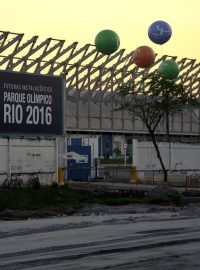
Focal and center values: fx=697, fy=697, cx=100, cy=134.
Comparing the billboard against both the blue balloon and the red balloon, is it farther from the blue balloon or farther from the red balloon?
the blue balloon

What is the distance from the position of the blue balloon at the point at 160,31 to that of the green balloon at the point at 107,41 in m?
1.80

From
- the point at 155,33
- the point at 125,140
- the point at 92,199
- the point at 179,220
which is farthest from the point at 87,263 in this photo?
the point at 125,140

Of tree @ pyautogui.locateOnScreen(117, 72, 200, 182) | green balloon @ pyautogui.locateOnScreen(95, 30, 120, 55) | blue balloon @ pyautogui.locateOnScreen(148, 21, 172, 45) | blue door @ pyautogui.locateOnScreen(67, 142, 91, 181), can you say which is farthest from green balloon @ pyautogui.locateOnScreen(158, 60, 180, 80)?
tree @ pyautogui.locateOnScreen(117, 72, 200, 182)

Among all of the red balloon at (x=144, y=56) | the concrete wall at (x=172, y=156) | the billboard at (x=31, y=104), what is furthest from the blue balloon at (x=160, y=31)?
the concrete wall at (x=172, y=156)

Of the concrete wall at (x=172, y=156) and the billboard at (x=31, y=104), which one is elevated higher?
the billboard at (x=31, y=104)

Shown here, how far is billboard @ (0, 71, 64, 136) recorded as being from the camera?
1406 inches

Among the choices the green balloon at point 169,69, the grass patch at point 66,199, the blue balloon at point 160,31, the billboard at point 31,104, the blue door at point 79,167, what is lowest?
the grass patch at point 66,199

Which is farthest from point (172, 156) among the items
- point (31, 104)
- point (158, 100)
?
point (31, 104)

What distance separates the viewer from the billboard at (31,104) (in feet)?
117

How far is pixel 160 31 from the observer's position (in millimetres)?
33062

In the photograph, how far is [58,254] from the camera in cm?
1367

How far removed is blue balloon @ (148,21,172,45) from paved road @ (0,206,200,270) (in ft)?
37.7

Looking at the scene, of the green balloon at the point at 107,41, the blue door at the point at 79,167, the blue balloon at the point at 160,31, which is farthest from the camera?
the blue door at the point at 79,167

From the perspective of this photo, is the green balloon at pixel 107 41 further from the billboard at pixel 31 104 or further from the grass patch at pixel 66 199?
the grass patch at pixel 66 199
